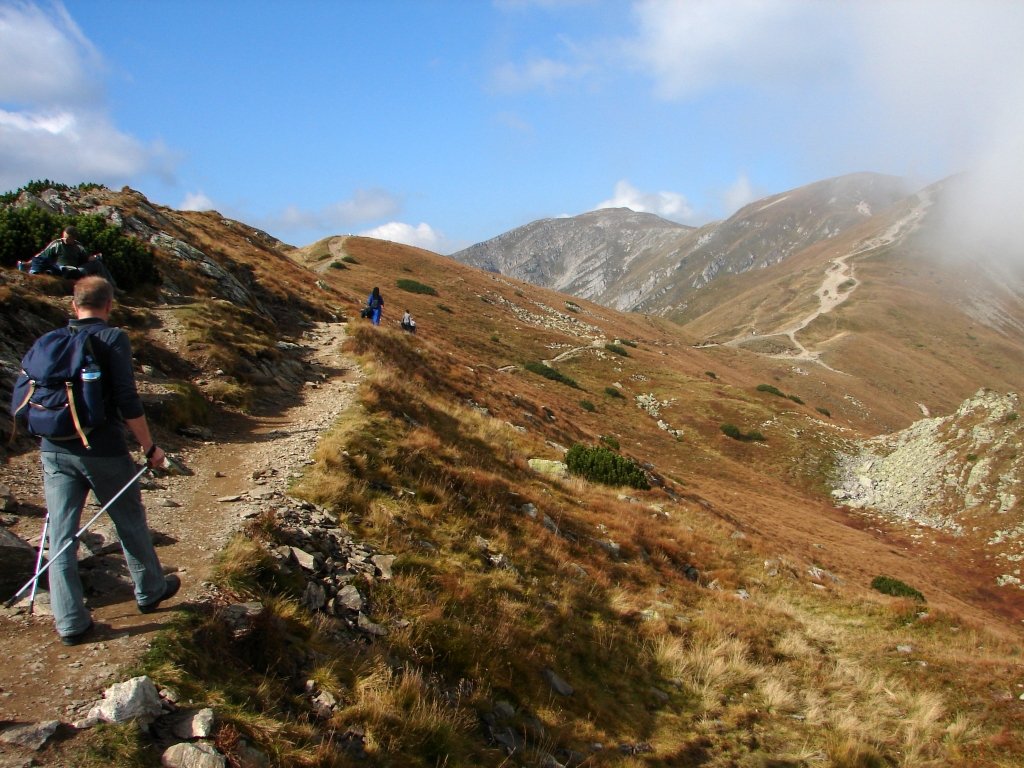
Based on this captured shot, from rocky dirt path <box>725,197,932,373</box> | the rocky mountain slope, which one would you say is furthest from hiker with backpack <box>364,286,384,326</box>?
rocky dirt path <box>725,197,932,373</box>

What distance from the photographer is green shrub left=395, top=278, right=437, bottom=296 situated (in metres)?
56.7

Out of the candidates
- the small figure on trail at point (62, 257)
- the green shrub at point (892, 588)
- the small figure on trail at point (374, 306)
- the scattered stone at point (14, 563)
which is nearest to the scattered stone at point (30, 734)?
the scattered stone at point (14, 563)

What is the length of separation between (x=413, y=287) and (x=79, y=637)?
53671 mm

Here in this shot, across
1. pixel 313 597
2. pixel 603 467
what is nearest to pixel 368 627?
pixel 313 597

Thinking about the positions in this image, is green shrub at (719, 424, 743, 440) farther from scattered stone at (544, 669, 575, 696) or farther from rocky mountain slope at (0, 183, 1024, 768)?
scattered stone at (544, 669, 575, 696)

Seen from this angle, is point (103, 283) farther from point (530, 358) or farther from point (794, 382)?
point (794, 382)

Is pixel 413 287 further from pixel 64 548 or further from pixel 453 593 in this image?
pixel 64 548

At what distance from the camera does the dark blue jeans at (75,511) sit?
5.07 m

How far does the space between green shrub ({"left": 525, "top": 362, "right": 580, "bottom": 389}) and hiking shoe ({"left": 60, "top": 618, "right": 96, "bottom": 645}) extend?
128ft

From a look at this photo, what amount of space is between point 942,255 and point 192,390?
229 meters

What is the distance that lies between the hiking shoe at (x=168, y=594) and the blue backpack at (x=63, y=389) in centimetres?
166

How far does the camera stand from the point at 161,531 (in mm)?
7672

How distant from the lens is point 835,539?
88.3 ft

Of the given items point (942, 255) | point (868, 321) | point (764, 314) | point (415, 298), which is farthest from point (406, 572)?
point (942, 255)
